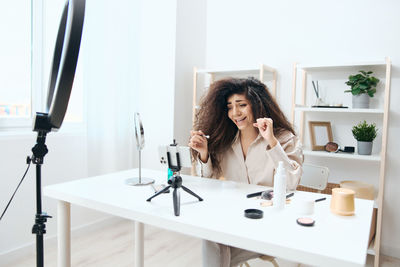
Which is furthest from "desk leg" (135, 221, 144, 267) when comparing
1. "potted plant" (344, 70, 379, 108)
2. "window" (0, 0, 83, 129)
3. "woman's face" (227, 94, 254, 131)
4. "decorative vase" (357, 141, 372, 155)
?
"potted plant" (344, 70, 379, 108)

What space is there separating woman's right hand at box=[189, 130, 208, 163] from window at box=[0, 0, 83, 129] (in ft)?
4.62

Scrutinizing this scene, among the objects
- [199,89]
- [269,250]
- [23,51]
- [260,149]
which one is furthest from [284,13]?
[269,250]

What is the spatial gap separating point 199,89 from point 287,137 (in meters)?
1.71

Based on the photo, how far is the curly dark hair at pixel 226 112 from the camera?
5.86ft

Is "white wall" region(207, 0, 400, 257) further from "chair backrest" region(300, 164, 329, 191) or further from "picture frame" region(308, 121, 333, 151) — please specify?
"chair backrest" region(300, 164, 329, 191)

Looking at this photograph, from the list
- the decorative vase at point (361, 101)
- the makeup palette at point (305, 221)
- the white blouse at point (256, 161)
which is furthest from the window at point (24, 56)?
the decorative vase at point (361, 101)

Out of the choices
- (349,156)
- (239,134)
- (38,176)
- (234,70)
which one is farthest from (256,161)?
(234,70)

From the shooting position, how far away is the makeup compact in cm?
110

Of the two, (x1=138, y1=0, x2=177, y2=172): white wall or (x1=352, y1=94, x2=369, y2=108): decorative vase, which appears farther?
(x1=138, y1=0, x2=177, y2=172): white wall

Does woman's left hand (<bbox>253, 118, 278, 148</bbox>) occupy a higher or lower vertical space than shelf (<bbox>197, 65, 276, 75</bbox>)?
lower

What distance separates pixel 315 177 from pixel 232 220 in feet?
3.71

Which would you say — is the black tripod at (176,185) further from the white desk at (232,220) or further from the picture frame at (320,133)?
the picture frame at (320,133)

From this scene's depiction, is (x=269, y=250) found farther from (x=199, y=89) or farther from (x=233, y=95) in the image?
(x=199, y=89)

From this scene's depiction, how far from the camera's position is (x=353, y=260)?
2.62 feet
